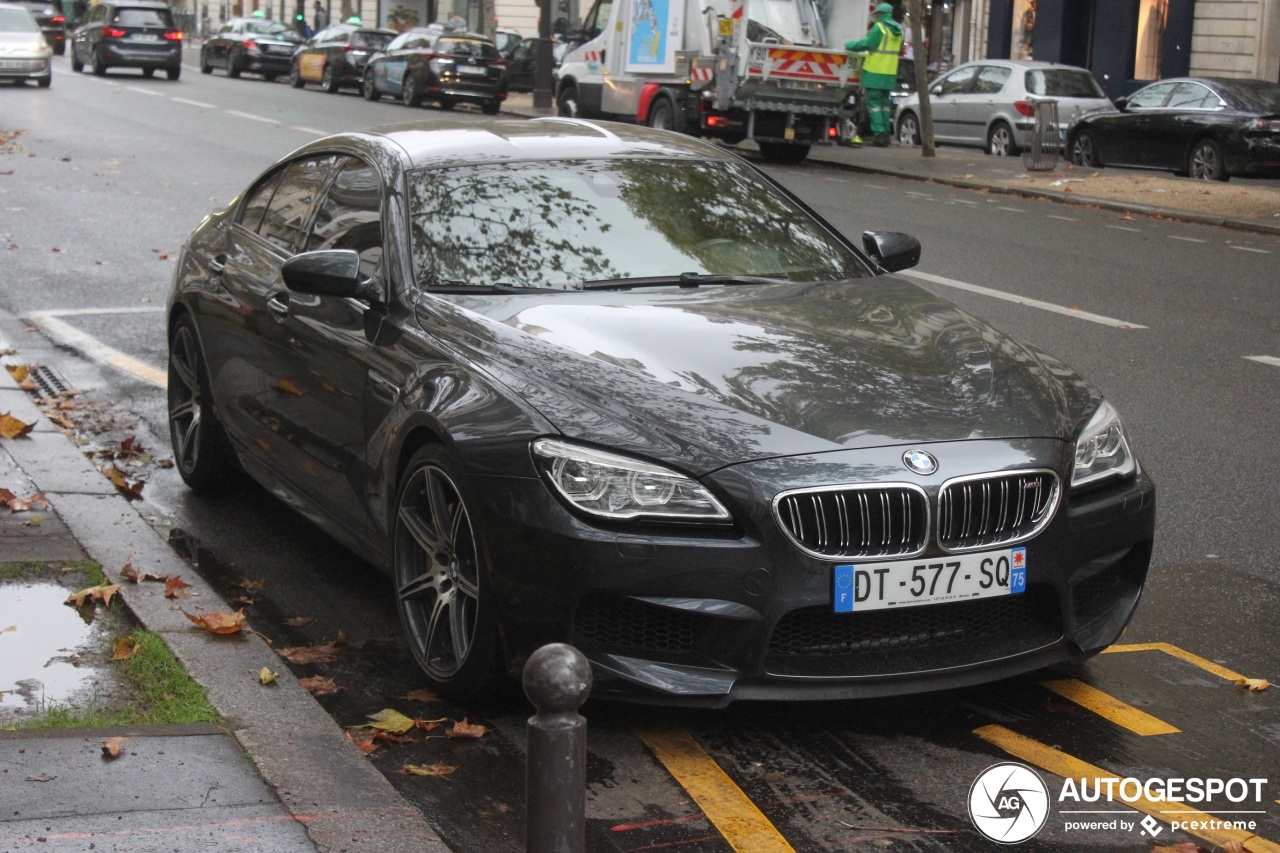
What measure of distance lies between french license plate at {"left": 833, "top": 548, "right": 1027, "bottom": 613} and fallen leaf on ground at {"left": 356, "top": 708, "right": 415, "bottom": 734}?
47.2 inches

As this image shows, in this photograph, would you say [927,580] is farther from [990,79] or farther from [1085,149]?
[990,79]

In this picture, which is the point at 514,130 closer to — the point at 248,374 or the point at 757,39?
the point at 248,374

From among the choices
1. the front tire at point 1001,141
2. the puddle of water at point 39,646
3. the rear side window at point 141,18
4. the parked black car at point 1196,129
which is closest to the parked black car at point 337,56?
the rear side window at point 141,18

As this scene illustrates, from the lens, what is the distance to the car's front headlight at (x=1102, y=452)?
4395 millimetres

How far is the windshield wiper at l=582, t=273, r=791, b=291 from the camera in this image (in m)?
5.24

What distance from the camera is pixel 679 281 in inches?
211

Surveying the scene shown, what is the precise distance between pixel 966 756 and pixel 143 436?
15.9 ft

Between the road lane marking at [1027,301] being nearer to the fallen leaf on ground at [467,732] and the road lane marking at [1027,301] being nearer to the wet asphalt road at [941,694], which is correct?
the wet asphalt road at [941,694]

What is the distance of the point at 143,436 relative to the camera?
784 centimetres

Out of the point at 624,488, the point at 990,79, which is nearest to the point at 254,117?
the point at 990,79

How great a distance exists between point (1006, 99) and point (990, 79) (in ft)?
2.82

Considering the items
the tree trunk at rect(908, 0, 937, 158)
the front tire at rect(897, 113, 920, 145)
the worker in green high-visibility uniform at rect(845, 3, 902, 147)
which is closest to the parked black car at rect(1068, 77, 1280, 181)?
the tree trunk at rect(908, 0, 937, 158)

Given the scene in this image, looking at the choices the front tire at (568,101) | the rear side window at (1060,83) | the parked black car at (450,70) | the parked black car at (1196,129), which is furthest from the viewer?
the parked black car at (450,70)

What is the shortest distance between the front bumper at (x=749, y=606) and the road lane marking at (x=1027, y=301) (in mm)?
7004
